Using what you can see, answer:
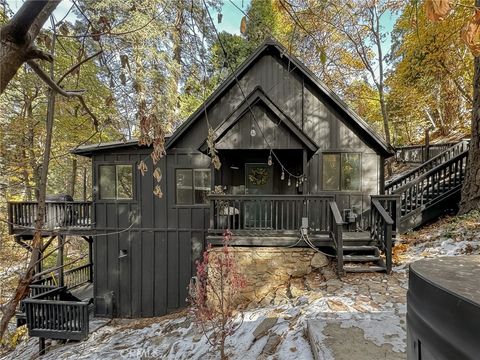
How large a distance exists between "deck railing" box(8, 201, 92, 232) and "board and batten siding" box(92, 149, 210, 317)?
49cm

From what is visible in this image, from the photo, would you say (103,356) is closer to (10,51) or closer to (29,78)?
(10,51)

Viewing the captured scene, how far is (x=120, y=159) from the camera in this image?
9.89m

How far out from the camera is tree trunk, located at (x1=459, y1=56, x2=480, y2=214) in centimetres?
795

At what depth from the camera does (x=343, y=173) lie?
932 cm

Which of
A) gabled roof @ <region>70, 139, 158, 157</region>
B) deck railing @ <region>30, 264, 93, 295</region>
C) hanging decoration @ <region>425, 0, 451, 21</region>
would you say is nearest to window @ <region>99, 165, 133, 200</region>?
gabled roof @ <region>70, 139, 158, 157</region>

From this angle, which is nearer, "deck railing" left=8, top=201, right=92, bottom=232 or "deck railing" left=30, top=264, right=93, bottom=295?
"deck railing" left=8, top=201, right=92, bottom=232

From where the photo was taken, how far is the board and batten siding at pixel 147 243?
9711mm

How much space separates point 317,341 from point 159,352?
4081 millimetres

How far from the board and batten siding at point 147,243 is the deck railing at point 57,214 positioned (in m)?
0.49

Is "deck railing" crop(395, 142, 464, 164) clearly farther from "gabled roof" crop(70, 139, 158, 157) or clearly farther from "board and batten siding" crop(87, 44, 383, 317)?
"gabled roof" crop(70, 139, 158, 157)

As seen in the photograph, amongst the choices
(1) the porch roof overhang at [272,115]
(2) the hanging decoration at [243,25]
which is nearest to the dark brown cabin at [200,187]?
(1) the porch roof overhang at [272,115]

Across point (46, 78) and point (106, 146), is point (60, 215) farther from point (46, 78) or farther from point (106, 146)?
point (46, 78)

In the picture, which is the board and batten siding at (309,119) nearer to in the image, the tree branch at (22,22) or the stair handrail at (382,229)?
the stair handrail at (382,229)

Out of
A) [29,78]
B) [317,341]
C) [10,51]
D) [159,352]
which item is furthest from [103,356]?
[29,78]
